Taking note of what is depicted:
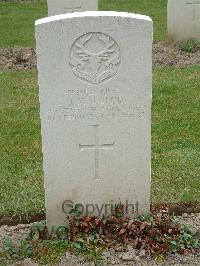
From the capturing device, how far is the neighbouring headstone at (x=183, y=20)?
1096cm

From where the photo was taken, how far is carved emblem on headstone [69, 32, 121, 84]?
425cm

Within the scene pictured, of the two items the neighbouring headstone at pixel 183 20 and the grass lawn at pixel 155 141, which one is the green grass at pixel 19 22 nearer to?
the grass lawn at pixel 155 141

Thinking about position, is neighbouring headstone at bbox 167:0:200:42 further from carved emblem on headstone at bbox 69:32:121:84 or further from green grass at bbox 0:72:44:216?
carved emblem on headstone at bbox 69:32:121:84

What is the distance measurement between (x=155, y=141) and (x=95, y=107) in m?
2.54

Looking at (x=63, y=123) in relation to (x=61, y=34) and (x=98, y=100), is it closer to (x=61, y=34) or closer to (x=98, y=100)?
(x=98, y=100)

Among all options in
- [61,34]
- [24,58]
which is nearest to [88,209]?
[61,34]

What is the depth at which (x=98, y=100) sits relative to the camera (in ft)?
14.5

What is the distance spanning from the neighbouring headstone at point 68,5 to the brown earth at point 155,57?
0.90m

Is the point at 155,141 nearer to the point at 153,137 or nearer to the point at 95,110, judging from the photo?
the point at 153,137

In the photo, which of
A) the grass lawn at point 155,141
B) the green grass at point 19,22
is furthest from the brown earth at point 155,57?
the green grass at point 19,22

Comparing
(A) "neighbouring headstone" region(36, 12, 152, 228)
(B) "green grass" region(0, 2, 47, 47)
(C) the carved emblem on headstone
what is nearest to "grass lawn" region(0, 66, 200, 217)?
(A) "neighbouring headstone" region(36, 12, 152, 228)

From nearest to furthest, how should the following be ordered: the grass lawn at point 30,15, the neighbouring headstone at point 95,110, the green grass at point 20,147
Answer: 1. the neighbouring headstone at point 95,110
2. the green grass at point 20,147
3. the grass lawn at point 30,15
